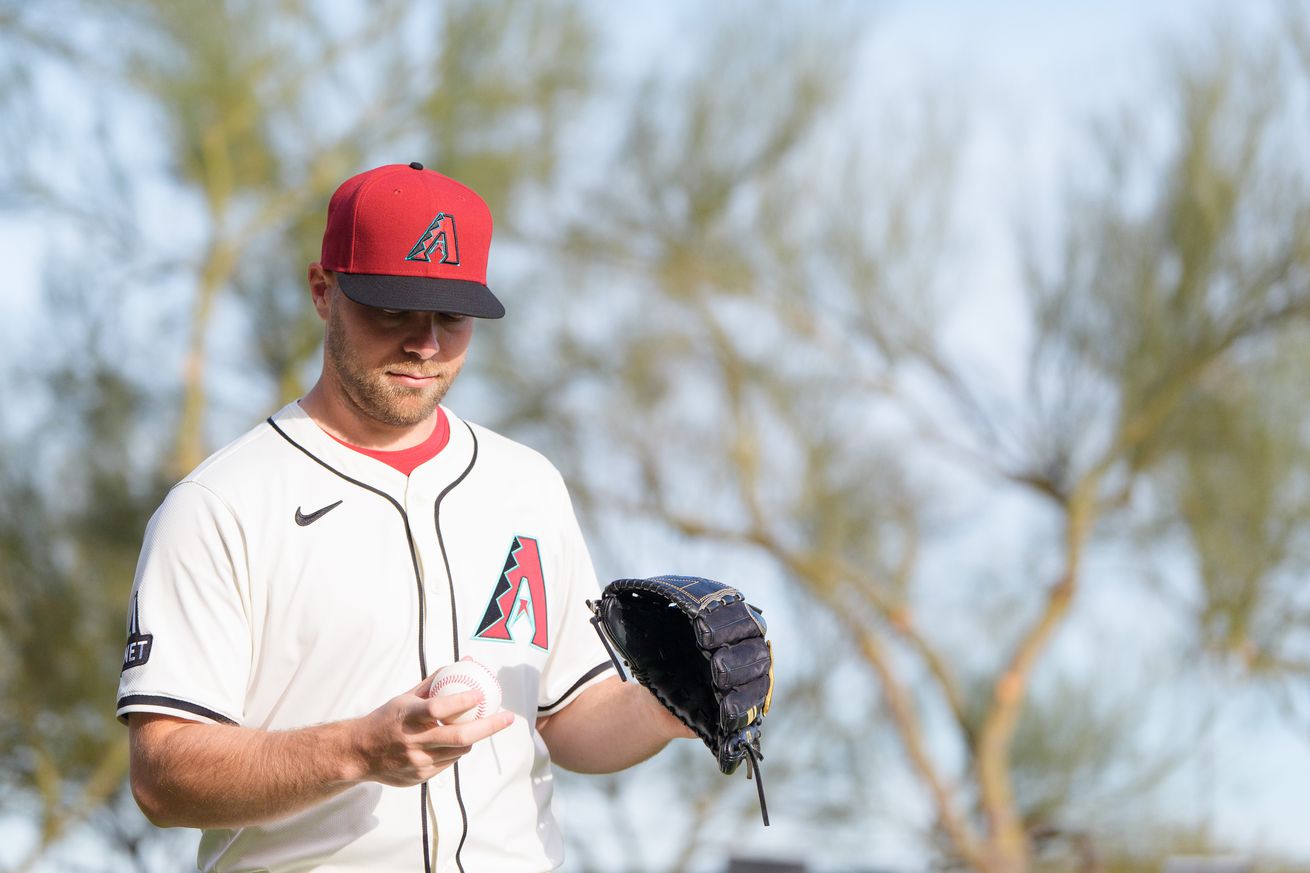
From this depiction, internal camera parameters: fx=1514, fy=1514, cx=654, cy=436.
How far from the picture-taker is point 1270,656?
13.0 m

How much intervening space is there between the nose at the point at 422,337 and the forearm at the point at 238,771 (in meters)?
0.60

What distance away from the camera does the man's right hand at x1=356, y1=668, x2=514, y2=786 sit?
1.92 metres

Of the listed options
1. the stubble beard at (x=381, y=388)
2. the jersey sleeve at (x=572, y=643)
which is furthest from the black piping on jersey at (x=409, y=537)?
the jersey sleeve at (x=572, y=643)

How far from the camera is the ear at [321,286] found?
247 centimetres

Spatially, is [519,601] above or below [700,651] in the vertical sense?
above

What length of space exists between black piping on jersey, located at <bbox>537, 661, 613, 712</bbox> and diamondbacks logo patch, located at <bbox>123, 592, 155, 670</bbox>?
0.70 m

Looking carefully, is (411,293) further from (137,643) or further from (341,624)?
(137,643)

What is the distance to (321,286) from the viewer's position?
2510mm

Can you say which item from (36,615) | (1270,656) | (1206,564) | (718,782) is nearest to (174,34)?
(36,615)

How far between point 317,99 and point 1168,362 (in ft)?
24.7

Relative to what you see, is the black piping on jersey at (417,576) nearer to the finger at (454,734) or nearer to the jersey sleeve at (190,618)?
the jersey sleeve at (190,618)

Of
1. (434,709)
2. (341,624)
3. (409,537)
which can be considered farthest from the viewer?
(409,537)

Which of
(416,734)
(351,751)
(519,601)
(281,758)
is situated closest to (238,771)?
(281,758)

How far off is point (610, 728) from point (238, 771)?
27.9 inches
